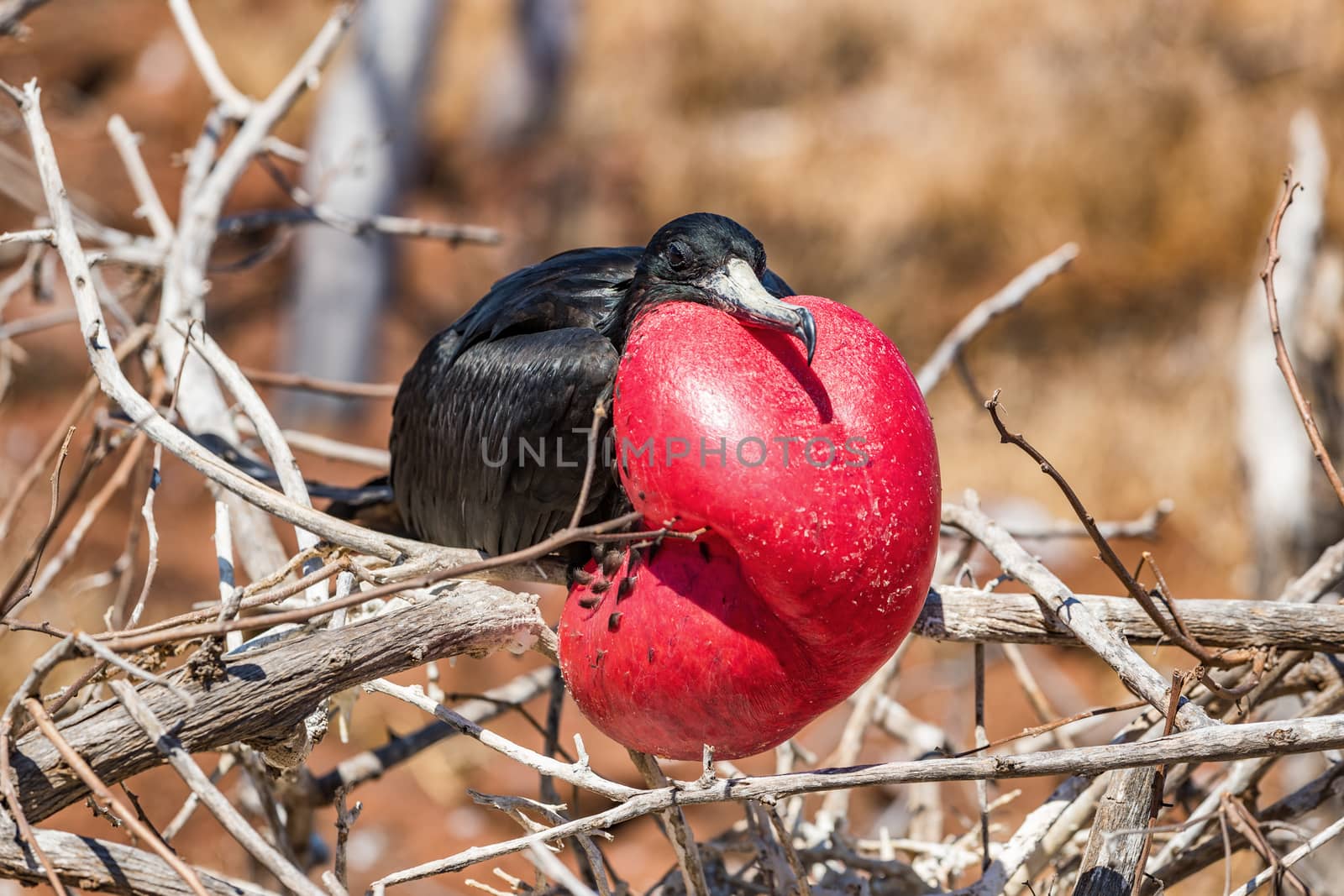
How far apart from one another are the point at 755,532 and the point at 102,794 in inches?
26.9

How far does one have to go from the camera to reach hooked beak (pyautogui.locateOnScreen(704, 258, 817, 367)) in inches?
53.6

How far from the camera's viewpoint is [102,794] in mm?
1132

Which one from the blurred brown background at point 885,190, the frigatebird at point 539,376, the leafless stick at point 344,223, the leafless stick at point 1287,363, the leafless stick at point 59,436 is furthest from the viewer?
the blurred brown background at point 885,190

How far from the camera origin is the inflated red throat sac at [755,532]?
4.27ft

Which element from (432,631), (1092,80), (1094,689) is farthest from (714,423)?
(1092,80)

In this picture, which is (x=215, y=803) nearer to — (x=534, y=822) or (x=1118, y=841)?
(x=534, y=822)

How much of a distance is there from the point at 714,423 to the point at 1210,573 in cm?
490

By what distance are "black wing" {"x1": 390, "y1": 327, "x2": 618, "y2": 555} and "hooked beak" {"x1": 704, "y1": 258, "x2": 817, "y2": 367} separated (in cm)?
21

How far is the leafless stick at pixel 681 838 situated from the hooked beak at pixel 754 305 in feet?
1.92

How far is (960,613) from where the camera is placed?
166 cm

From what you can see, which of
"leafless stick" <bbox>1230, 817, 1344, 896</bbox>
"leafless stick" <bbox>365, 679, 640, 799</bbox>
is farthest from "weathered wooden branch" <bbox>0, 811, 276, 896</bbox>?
"leafless stick" <bbox>1230, 817, 1344, 896</bbox>

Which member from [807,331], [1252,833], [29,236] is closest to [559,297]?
[807,331]

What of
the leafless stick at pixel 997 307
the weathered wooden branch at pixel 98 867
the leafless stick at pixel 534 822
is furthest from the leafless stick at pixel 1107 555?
the weathered wooden branch at pixel 98 867

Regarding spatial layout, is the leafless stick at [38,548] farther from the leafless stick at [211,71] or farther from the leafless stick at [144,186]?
the leafless stick at [211,71]
